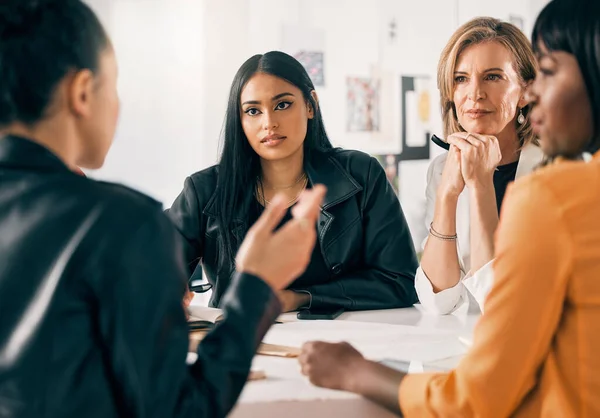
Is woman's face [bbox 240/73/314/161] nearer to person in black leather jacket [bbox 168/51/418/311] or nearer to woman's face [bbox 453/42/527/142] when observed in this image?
person in black leather jacket [bbox 168/51/418/311]

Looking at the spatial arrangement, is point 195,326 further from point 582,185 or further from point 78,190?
point 582,185

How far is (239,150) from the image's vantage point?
2223 mm

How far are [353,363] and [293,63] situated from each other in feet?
4.27

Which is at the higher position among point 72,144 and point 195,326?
point 72,144

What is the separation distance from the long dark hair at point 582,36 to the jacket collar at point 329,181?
Answer: 4.01 ft

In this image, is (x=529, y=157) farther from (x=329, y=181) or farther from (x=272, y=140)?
(x=272, y=140)

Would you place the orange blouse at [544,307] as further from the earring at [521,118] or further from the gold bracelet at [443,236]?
the earring at [521,118]

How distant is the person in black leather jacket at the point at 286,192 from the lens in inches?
82.8

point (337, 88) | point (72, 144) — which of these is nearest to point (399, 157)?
point (337, 88)

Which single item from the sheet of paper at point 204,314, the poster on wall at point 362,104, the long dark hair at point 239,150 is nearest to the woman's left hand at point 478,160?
the long dark hair at point 239,150

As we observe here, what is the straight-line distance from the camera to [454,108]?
2.27 meters

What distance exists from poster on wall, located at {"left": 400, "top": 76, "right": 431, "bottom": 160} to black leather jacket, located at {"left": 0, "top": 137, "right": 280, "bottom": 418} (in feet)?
12.1

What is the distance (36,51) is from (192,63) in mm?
2839

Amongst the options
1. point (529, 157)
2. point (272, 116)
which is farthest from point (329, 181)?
point (529, 157)
